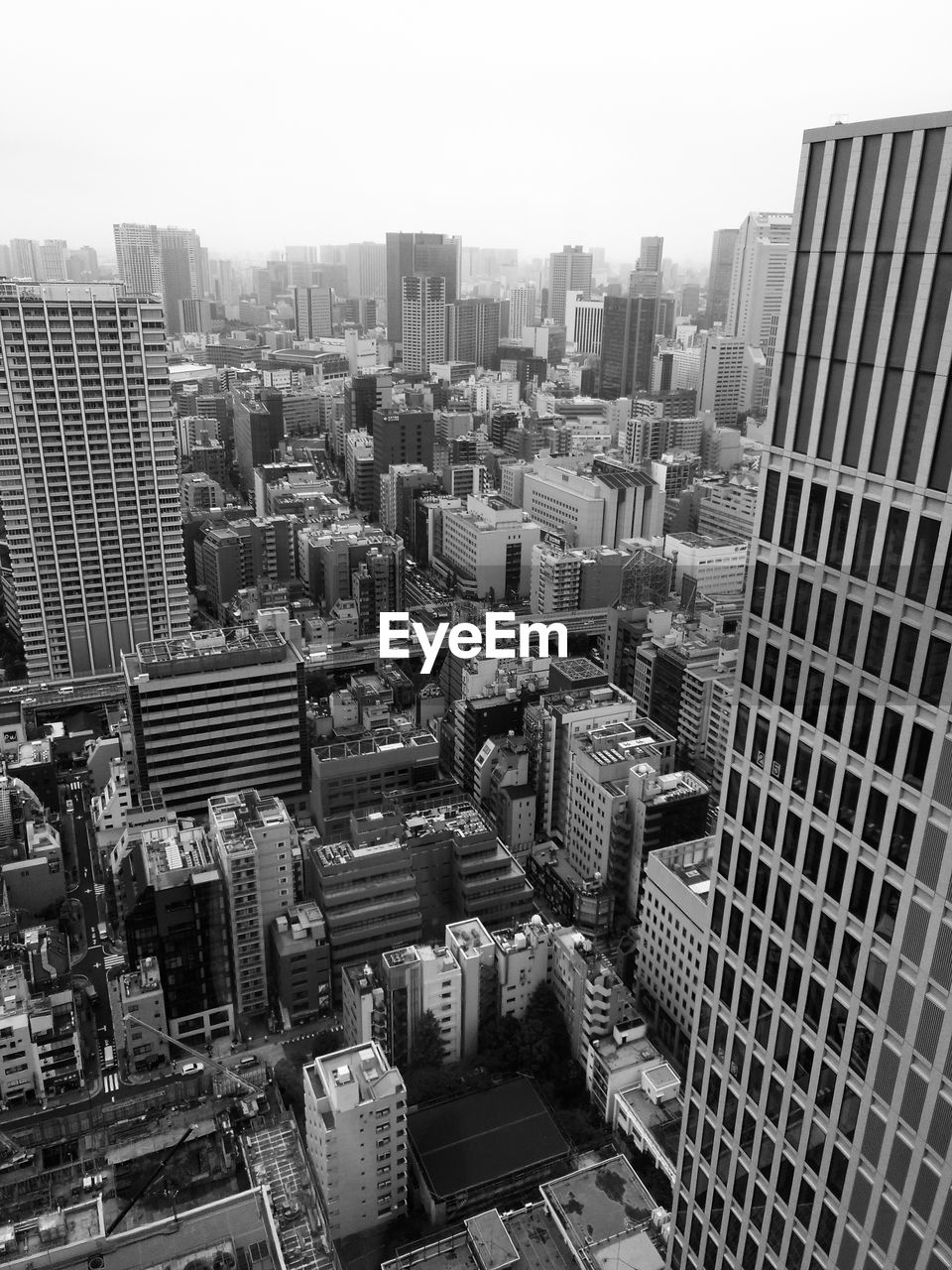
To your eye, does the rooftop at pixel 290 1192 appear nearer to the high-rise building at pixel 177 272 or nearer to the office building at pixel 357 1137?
the office building at pixel 357 1137

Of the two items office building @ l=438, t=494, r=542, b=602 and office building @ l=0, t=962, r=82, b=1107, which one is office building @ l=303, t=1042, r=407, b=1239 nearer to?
office building @ l=0, t=962, r=82, b=1107

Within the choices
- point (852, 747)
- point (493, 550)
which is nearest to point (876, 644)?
point (852, 747)

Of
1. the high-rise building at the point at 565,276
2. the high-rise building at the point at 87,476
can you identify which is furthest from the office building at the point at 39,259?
the high-rise building at the point at 87,476

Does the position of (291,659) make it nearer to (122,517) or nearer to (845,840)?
(122,517)

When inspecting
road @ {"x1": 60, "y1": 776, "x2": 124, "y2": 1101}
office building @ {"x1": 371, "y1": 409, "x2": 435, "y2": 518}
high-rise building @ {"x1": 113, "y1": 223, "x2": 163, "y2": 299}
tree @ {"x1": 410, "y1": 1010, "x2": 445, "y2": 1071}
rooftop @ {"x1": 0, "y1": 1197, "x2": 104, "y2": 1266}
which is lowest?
road @ {"x1": 60, "y1": 776, "x2": 124, "y2": 1101}

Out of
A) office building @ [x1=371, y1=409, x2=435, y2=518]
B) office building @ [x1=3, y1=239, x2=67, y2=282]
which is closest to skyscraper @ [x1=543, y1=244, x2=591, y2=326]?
office building @ [x1=3, y1=239, x2=67, y2=282]

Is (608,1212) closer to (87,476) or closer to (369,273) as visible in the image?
(87,476)

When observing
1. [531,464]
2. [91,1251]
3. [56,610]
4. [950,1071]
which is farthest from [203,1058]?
[531,464]
